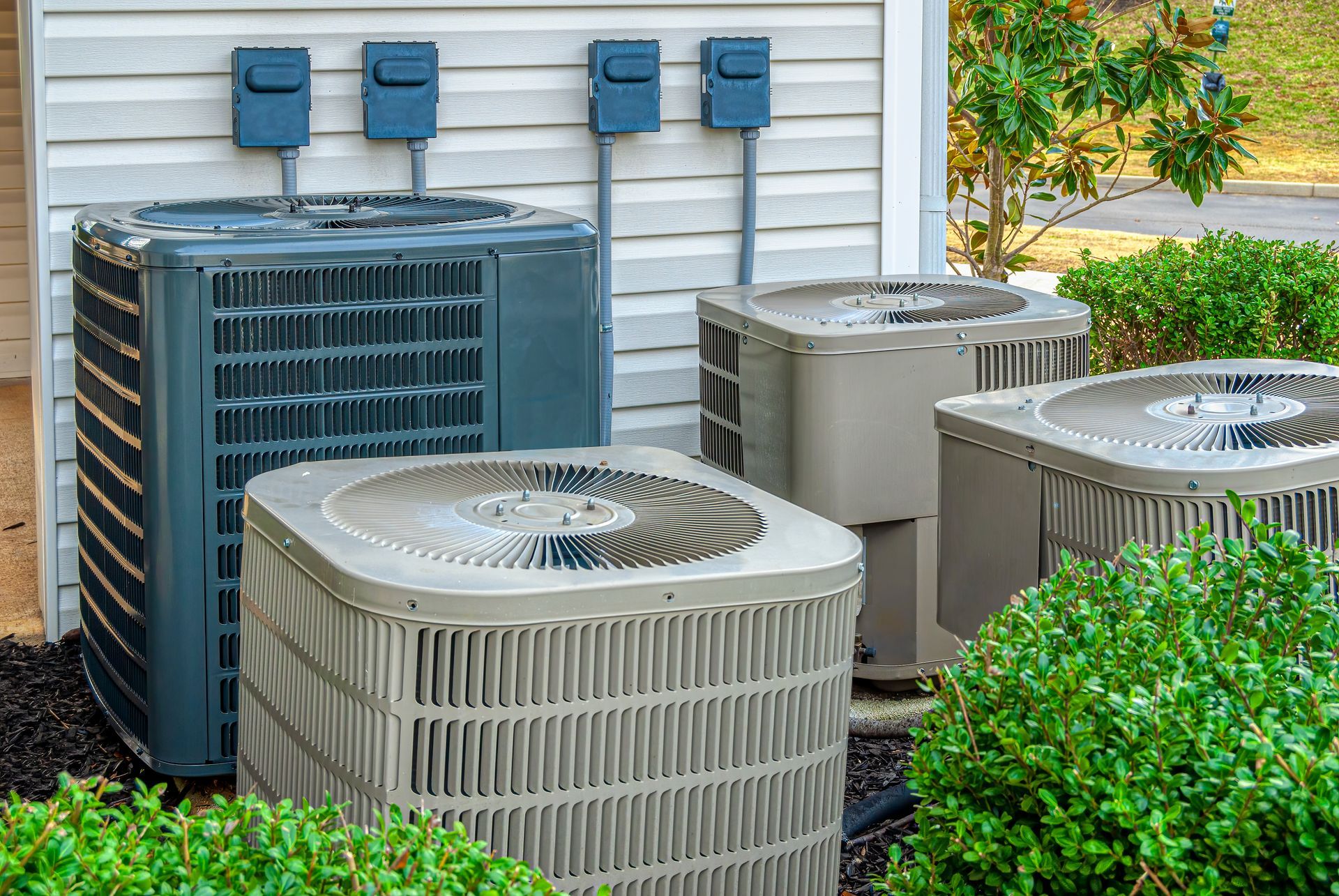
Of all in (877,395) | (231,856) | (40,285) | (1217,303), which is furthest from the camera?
(1217,303)

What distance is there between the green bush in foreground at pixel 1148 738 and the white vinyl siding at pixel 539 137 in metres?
2.90

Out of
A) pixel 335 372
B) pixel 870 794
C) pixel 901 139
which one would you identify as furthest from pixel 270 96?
pixel 870 794

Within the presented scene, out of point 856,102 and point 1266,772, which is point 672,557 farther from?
point 856,102

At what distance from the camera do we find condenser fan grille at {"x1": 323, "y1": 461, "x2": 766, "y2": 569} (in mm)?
2113

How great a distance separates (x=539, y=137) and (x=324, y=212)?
1.35 metres

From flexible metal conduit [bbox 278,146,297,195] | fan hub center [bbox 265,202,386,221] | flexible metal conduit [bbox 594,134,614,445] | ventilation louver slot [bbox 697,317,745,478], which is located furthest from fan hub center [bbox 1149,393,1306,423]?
flexible metal conduit [bbox 278,146,297,195]

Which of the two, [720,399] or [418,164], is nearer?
[720,399]

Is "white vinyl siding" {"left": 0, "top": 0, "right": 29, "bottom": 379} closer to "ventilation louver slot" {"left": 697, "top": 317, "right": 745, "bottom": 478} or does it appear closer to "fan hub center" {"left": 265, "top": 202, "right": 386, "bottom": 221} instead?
"fan hub center" {"left": 265, "top": 202, "right": 386, "bottom": 221}

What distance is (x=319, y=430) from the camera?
3.08 meters

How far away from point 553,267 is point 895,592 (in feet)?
4.14

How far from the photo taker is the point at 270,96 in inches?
166

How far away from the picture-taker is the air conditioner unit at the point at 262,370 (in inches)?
118

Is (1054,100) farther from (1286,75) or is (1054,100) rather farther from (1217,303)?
(1286,75)

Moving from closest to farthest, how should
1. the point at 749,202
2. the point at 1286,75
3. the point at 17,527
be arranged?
1. the point at 749,202
2. the point at 17,527
3. the point at 1286,75
